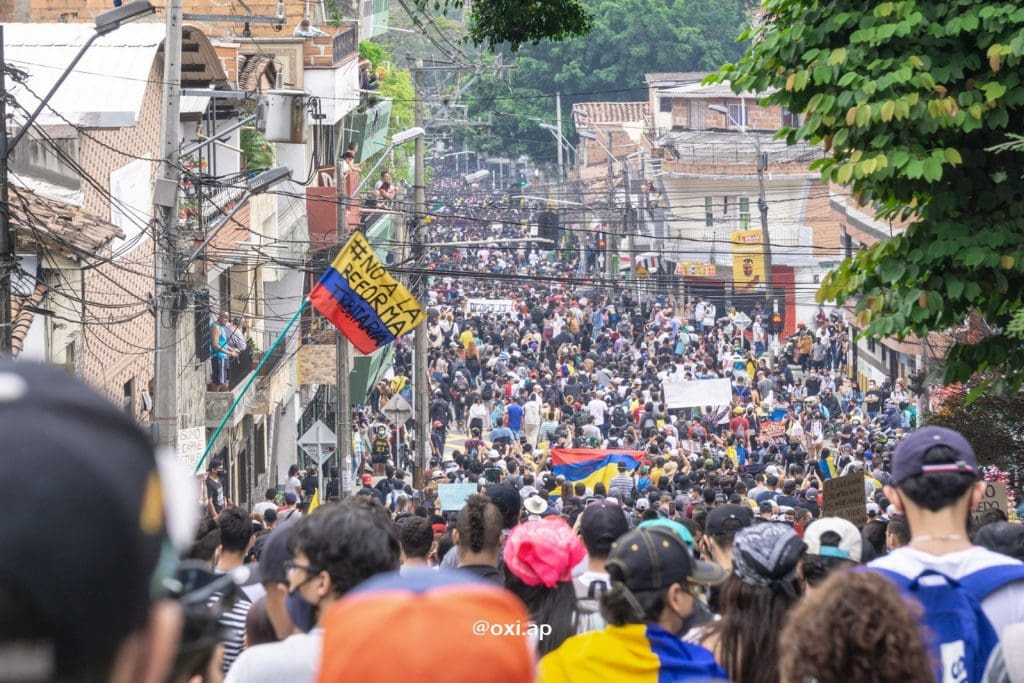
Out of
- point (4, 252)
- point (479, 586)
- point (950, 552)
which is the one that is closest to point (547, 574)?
point (950, 552)

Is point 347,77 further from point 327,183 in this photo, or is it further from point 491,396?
point 491,396

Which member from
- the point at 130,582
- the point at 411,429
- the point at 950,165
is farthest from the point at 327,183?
the point at 130,582

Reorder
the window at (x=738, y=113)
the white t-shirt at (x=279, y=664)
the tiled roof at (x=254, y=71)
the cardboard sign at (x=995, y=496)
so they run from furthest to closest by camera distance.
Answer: the window at (x=738, y=113), the tiled roof at (x=254, y=71), the cardboard sign at (x=995, y=496), the white t-shirt at (x=279, y=664)

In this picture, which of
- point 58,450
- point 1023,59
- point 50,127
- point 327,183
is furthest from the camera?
point 327,183

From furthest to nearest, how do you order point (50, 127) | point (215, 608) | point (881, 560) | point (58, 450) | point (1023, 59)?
point (50, 127), point (1023, 59), point (881, 560), point (215, 608), point (58, 450)

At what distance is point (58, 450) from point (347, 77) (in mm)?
34694

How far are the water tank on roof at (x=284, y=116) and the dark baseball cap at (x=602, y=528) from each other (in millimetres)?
11807

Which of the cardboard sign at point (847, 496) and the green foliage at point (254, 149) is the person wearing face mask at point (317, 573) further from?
the green foliage at point (254, 149)

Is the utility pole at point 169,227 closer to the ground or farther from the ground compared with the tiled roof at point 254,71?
closer to the ground

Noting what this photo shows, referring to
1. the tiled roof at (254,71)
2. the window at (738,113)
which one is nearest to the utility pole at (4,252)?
the tiled roof at (254,71)

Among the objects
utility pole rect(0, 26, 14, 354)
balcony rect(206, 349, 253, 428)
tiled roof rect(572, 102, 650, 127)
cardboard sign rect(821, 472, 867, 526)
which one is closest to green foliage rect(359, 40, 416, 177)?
tiled roof rect(572, 102, 650, 127)

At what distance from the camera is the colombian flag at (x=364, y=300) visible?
60.3 feet

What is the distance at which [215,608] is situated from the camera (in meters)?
2.38

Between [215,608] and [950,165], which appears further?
[950,165]
